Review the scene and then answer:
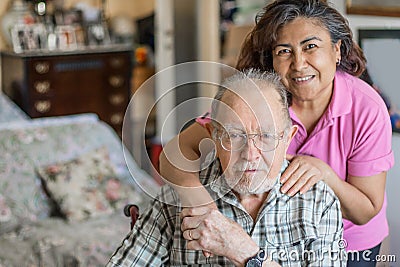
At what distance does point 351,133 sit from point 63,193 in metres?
1.80

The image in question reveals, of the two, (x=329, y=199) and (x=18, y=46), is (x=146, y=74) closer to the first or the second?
(x=18, y=46)

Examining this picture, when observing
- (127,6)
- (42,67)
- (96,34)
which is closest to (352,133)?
(42,67)

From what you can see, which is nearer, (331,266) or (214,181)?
(331,266)

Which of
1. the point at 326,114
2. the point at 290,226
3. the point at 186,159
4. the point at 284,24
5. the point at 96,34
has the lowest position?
the point at 96,34

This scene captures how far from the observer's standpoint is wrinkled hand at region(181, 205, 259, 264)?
1.41 metres

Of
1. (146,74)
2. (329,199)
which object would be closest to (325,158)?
(329,199)

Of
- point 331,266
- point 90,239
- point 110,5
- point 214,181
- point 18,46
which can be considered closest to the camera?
point 331,266

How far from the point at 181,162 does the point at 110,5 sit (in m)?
4.26

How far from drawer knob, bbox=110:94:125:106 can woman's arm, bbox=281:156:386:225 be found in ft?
12.5

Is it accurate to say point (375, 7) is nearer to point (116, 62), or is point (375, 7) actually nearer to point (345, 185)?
point (345, 185)

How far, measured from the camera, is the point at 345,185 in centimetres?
152

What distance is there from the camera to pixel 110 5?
563 centimetres

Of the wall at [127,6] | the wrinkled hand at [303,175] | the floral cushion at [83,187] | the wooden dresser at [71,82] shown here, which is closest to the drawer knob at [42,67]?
the wooden dresser at [71,82]

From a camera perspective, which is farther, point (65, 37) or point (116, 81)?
point (116, 81)
